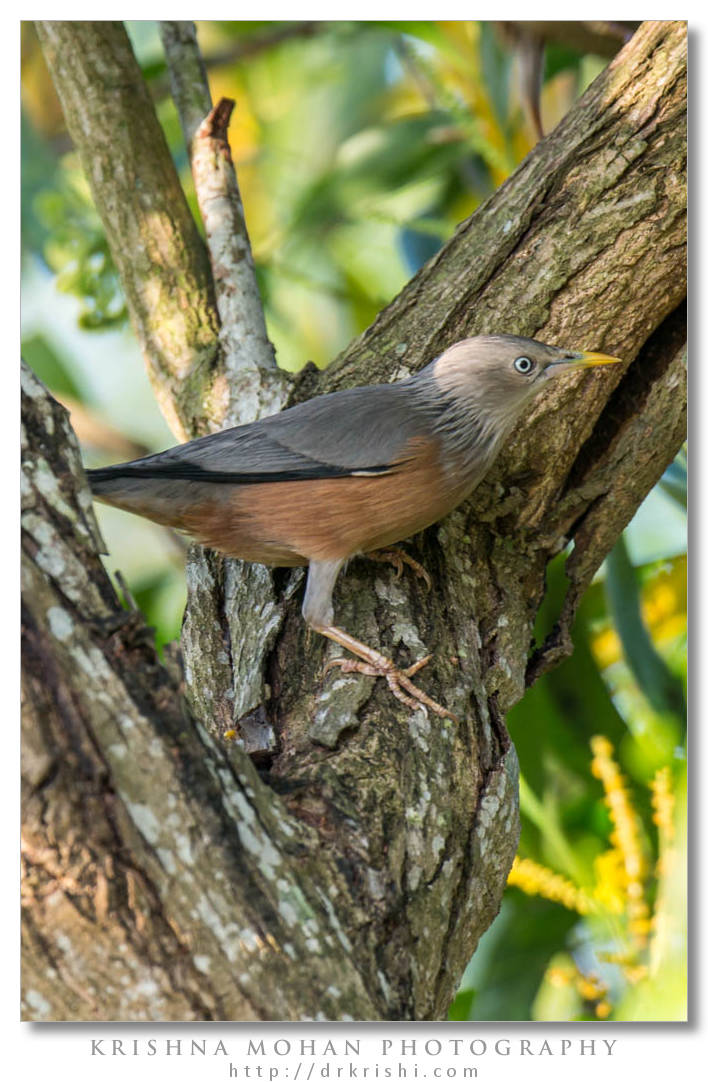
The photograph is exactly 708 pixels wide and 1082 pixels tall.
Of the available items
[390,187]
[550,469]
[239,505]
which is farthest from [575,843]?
[390,187]

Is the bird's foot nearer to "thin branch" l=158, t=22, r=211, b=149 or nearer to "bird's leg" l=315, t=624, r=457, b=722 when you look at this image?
"bird's leg" l=315, t=624, r=457, b=722

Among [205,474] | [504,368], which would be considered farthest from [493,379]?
[205,474]

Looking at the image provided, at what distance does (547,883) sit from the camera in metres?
3.53

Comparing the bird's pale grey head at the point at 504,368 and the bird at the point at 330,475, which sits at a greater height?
the bird's pale grey head at the point at 504,368

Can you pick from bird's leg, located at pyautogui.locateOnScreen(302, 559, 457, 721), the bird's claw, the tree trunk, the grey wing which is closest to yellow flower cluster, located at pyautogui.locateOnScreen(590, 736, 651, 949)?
the tree trunk

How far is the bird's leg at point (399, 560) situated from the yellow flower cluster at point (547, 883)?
3.42 feet

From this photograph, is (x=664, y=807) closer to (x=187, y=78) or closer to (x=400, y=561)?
(x=400, y=561)

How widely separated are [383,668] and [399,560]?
1.57ft

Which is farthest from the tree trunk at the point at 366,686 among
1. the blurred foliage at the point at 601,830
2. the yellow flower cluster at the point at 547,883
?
the yellow flower cluster at the point at 547,883

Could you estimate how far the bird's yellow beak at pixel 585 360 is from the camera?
307cm

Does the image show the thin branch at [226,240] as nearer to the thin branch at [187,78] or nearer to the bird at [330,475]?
the thin branch at [187,78]

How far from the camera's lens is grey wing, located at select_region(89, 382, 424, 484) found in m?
2.91

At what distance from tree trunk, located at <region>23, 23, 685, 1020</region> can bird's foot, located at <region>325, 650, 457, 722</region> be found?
0.10 feet

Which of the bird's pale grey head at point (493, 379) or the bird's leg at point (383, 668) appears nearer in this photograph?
the bird's leg at point (383, 668)
